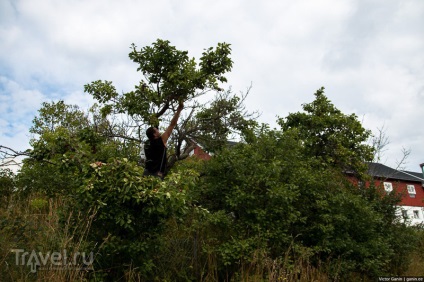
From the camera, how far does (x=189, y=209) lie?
4.95 metres

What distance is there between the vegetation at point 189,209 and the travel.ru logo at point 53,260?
2cm

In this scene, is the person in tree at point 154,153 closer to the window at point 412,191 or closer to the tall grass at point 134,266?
the tall grass at point 134,266

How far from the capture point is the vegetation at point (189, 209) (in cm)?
398

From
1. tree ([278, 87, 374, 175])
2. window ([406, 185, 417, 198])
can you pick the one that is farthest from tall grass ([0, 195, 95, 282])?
window ([406, 185, 417, 198])

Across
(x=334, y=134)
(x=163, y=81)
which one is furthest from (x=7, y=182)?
(x=334, y=134)

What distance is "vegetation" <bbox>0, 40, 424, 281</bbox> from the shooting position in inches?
157

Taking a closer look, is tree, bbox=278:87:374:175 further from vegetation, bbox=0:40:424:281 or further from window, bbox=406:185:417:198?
window, bbox=406:185:417:198

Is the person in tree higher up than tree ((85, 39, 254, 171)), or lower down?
lower down

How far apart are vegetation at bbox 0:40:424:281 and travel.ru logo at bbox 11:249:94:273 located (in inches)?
0.7

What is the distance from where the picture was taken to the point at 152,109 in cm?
659

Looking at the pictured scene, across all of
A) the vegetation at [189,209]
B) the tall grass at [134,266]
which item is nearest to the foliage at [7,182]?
the vegetation at [189,209]

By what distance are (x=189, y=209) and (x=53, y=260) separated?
2.02 m

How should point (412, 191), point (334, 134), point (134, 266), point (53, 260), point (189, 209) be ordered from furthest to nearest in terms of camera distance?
1. point (412, 191)
2. point (334, 134)
3. point (189, 209)
4. point (134, 266)
5. point (53, 260)

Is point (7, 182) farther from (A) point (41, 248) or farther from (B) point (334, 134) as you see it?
(B) point (334, 134)
